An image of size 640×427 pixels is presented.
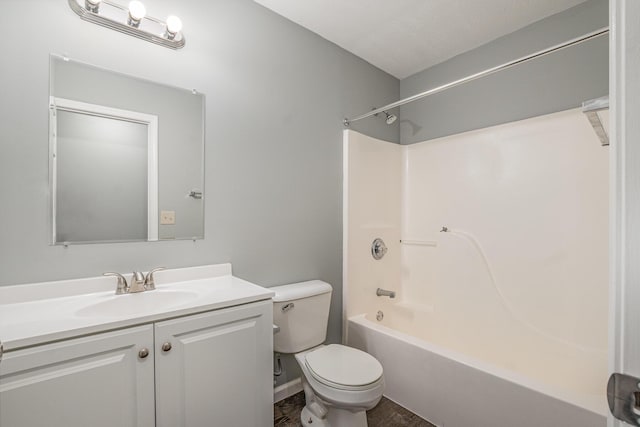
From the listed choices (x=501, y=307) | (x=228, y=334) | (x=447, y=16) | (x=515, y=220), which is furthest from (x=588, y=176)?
(x=228, y=334)

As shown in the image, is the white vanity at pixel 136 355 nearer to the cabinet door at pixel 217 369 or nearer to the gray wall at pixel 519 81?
the cabinet door at pixel 217 369

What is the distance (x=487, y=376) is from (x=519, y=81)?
6.39 ft

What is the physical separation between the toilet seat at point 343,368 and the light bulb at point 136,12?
1.85 meters

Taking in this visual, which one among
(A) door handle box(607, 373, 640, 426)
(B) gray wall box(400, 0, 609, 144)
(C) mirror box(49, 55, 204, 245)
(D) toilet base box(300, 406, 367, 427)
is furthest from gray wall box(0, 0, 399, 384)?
(A) door handle box(607, 373, 640, 426)

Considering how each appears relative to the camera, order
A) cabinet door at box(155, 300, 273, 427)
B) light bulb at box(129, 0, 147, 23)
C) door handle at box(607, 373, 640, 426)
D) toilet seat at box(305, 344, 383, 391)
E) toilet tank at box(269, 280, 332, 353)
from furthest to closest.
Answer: toilet tank at box(269, 280, 332, 353) → toilet seat at box(305, 344, 383, 391) → light bulb at box(129, 0, 147, 23) → cabinet door at box(155, 300, 273, 427) → door handle at box(607, 373, 640, 426)

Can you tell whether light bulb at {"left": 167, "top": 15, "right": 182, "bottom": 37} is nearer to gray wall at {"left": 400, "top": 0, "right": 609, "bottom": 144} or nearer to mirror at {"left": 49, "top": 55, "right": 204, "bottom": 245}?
mirror at {"left": 49, "top": 55, "right": 204, "bottom": 245}

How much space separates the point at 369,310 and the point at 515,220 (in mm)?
1255

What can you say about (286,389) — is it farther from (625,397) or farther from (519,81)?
(519,81)

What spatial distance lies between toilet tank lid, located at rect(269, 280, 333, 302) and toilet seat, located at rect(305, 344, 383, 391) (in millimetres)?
323

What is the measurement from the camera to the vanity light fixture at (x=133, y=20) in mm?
1260

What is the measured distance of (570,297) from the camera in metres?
1.82

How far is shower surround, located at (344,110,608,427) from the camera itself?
1604 millimetres

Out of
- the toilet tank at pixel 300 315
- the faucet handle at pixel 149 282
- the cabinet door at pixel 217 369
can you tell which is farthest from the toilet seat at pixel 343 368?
the faucet handle at pixel 149 282

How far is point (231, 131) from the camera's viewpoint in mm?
1706
